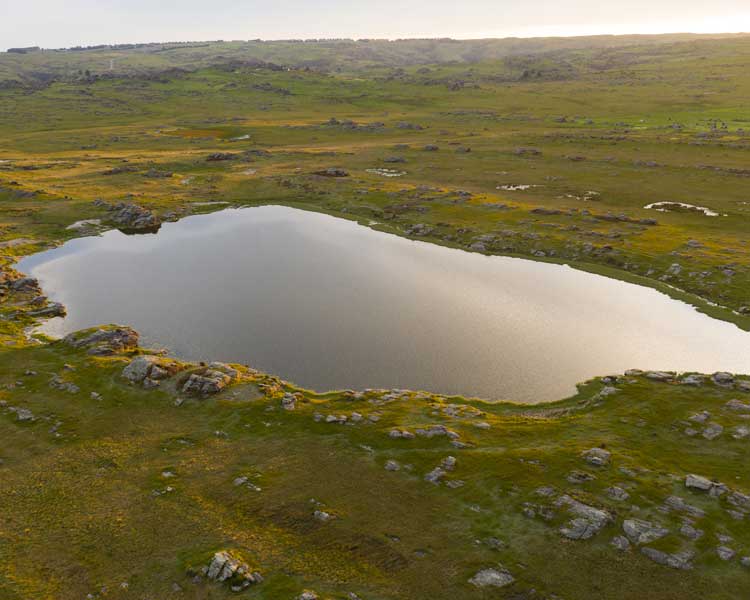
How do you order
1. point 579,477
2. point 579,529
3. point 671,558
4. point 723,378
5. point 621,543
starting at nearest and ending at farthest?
point 671,558, point 621,543, point 579,529, point 579,477, point 723,378

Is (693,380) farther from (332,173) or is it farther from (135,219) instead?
(332,173)

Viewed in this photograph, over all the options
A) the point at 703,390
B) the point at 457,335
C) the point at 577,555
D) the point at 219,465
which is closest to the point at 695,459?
the point at 703,390

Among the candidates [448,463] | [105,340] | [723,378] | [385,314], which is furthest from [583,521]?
[105,340]

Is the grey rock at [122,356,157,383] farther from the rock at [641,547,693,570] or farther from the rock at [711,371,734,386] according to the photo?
the rock at [711,371,734,386]

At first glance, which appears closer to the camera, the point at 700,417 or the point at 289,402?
the point at 700,417

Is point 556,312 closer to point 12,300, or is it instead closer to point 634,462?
point 634,462

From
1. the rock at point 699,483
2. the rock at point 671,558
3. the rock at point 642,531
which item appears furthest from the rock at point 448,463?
the rock at point 699,483

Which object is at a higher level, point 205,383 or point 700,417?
point 205,383

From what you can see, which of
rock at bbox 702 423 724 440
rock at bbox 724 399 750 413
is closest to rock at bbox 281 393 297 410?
rock at bbox 702 423 724 440
